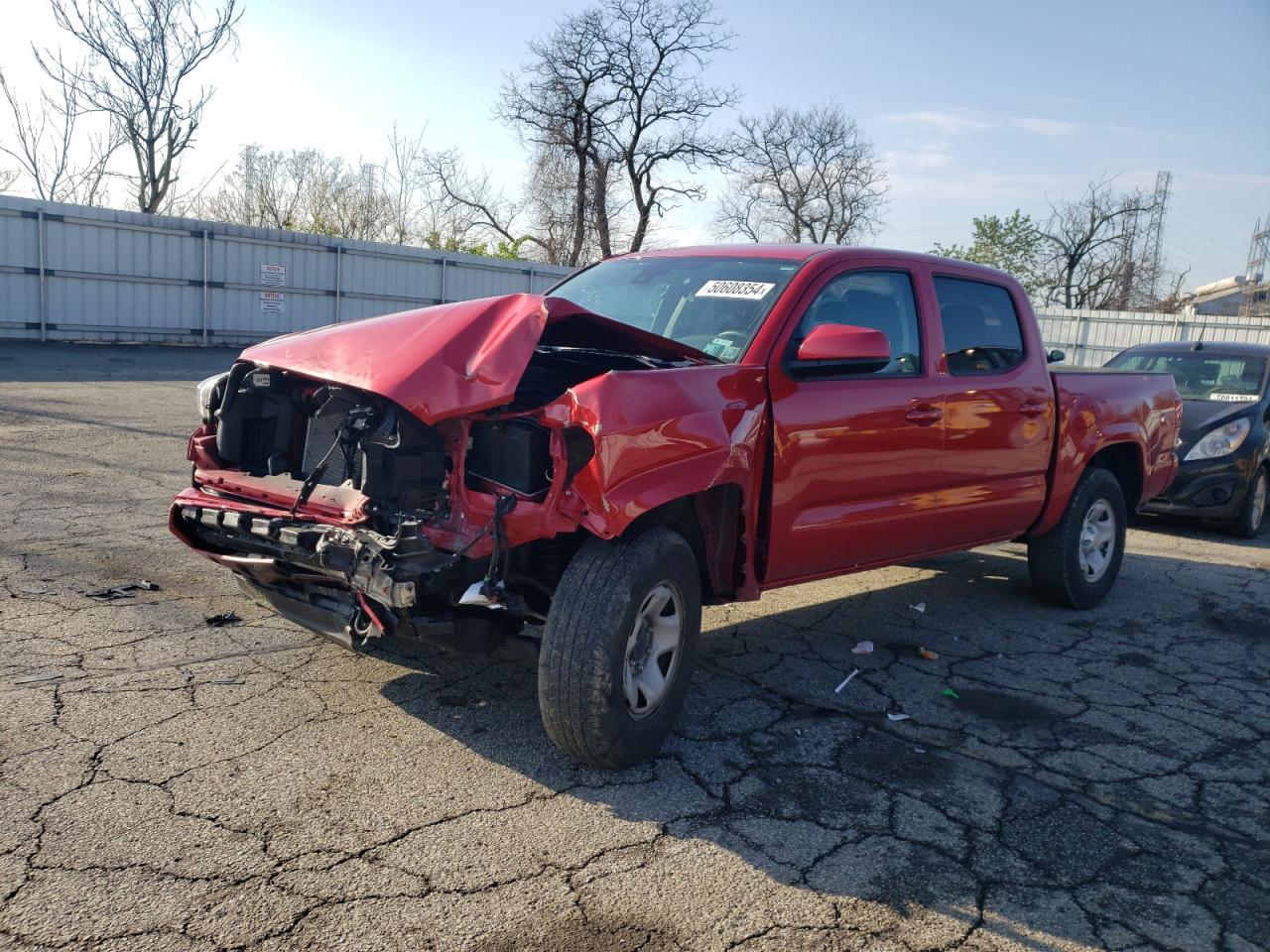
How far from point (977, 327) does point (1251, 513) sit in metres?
5.01

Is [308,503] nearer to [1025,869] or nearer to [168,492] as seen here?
[1025,869]

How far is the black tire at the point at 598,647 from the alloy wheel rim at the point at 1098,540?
369cm

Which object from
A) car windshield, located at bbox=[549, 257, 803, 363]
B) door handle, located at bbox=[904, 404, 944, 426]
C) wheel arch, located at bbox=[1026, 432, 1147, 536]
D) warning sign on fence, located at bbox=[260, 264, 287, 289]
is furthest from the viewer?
warning sign on fence, located at bbox=[260, 264, 287, 289]

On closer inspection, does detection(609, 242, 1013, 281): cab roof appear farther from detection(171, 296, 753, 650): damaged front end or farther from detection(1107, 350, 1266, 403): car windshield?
detection(1107, 350, 1266, 403): car windshield

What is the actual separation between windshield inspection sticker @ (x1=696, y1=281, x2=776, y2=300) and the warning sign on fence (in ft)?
55.4

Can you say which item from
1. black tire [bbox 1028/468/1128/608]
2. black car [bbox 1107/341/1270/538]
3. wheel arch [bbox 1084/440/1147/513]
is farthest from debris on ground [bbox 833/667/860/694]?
black car [bbox 1107/341/1270/538]

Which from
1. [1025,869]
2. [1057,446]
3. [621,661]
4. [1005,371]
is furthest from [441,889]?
[1057,446]

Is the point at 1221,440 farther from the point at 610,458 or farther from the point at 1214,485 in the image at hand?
the point at 610,458

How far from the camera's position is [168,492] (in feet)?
23.8

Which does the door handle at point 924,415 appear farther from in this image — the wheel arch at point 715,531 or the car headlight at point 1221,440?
the car headlight at point 1221,440

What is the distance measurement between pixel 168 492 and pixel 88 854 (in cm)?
501

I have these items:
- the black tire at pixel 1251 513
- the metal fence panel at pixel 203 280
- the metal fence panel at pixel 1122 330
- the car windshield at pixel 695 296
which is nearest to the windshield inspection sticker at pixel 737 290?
the car windshield at pixel 695 296

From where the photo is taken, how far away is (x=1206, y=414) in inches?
344

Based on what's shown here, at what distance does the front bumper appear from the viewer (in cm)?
839
